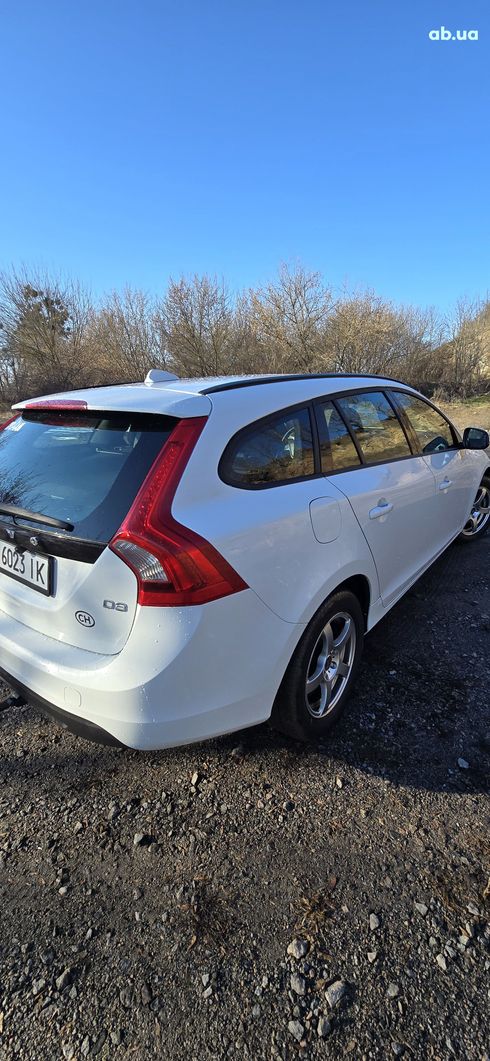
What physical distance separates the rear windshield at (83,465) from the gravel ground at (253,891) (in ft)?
4.00

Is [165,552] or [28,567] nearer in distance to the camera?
[165,552]

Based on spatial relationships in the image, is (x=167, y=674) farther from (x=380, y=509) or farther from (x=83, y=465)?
(x=380, y=509)

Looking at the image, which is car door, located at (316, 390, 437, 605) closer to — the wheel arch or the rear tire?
the wheel arch

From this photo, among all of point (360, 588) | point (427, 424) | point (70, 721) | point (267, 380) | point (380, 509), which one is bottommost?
point (70, 721)

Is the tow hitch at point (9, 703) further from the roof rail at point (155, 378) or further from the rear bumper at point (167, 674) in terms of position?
the roof rail at point (155, 378)

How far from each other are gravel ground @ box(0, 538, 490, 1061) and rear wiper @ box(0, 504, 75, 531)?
1.20 m

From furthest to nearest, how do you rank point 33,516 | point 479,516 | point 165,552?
point 479,516
point 33,516
point 165,552

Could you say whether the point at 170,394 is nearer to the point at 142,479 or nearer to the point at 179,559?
the point at 142,479

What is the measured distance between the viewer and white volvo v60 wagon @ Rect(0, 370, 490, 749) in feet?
5.11

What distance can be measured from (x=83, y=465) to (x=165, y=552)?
59 cm

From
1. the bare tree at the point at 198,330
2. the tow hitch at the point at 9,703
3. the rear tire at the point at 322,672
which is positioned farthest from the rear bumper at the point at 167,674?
the bare tree at the point at 198,330

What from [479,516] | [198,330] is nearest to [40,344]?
[198,330]

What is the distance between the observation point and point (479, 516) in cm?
501

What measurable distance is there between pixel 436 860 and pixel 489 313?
34340mm
